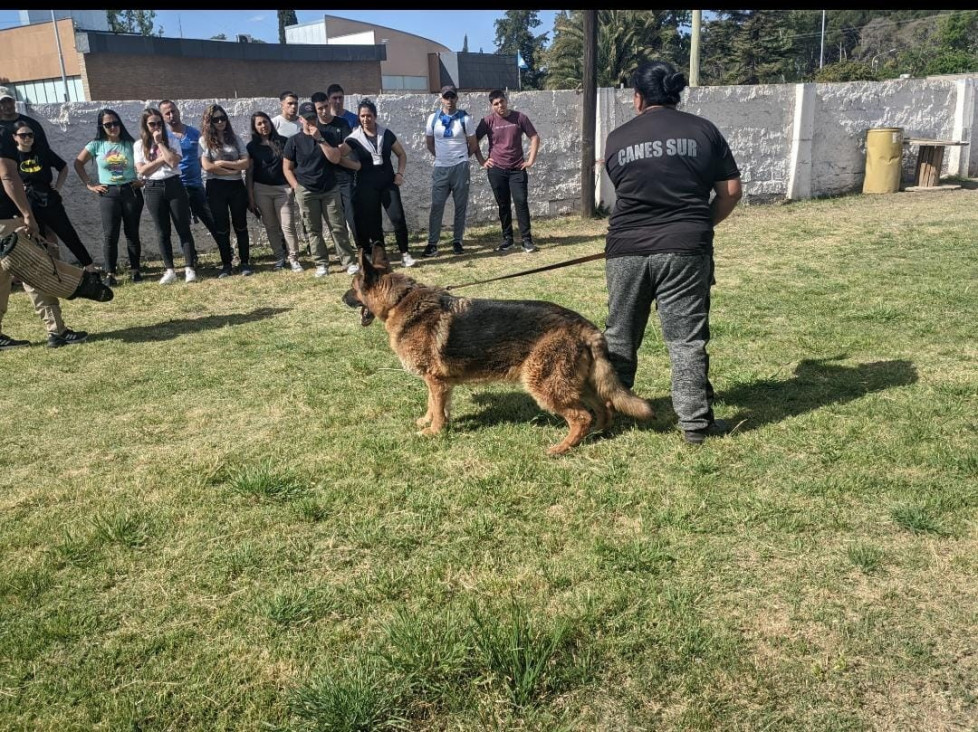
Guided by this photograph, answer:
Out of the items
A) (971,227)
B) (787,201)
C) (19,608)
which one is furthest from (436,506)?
(787,201)

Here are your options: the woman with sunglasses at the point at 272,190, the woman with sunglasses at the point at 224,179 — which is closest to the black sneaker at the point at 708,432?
the woman with sunglasses at the point at 272,190

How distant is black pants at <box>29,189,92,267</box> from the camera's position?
29.2 ft

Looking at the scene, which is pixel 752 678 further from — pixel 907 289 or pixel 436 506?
pixel 907 289

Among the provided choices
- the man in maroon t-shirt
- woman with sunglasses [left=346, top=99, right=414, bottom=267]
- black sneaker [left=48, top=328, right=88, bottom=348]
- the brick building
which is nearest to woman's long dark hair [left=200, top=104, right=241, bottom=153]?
woman with sunglasses [left=346, top=99, right=414, bottom=267]

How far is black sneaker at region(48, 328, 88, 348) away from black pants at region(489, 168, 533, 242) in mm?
5913

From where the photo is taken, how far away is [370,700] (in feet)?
7.97

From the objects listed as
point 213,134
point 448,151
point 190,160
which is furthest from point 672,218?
point 190,160

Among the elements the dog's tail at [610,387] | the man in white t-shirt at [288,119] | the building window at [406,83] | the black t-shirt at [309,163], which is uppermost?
the building window at [406,83]

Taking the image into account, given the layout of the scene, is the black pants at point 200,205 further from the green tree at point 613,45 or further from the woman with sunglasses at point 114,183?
the green tree at point 613,45

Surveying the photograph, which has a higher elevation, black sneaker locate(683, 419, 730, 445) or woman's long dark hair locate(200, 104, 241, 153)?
woman's long dark hair locate(200, 104, 241, 153)

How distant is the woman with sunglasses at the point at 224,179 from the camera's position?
30.8ft

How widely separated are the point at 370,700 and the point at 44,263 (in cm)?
610

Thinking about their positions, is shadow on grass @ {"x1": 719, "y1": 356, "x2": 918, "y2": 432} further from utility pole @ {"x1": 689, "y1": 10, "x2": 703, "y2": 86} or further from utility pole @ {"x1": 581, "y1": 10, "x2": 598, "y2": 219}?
utility pole @ {"x1": 689, "y1": 10, "x2": 703, "y2": 86}

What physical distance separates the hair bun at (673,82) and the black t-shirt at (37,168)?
781 centimetres
